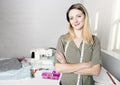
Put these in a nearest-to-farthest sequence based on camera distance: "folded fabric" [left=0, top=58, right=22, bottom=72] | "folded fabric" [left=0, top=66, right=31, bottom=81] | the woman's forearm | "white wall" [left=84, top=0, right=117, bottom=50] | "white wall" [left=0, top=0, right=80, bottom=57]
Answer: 1. the woman's forearm
2. "folded fabric" [left=0, top=66, right=31, bottom=81]
3. "folded fabric" [left=0, top=58, right=22, bottom=72]
4. "white wall" [left=84, top=0, right=117, bottom=50]
5. "white wall" [left=0, top=0, right=80, bottom=57]

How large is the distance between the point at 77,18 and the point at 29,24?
4.09 ft

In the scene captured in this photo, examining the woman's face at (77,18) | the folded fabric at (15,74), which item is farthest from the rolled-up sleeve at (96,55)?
the folded fabric at (15,74)

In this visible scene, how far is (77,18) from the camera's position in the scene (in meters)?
1.34

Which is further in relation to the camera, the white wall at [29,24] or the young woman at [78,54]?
the white wall at [29,24]

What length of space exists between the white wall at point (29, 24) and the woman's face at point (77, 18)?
3.84ft

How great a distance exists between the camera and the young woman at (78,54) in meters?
1.29

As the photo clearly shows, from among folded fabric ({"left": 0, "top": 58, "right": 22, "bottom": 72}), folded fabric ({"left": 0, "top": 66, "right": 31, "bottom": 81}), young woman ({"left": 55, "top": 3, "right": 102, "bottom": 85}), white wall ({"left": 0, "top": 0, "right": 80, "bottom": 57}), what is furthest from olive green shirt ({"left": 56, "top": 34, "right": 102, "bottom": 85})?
white wall ({"left": 0, "top": 0, "right": 80, "bottom": 57})

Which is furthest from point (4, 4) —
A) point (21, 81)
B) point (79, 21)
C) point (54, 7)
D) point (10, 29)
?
point (79, 21)

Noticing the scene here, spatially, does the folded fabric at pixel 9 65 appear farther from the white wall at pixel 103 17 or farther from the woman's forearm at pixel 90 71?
the white wall at pixel 103 17

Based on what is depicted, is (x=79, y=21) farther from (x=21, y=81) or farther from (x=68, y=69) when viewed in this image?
(x=21, y=81)

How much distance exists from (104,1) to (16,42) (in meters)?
1.36

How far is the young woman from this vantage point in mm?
1287

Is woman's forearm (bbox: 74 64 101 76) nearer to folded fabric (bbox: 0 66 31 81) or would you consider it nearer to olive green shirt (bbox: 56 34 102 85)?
olive green shirt (bbox: 56 34 102 85)

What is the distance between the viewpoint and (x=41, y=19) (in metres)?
2.47
